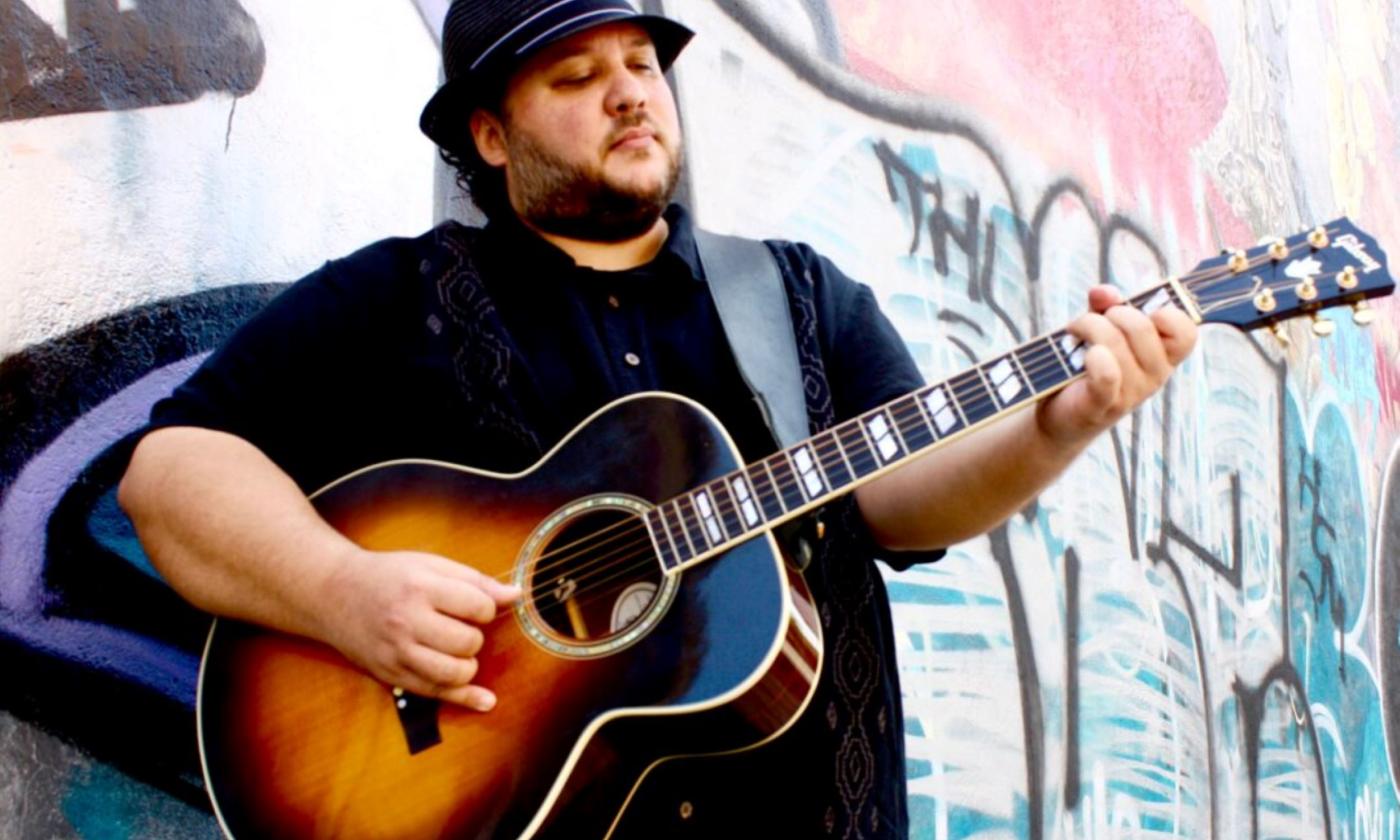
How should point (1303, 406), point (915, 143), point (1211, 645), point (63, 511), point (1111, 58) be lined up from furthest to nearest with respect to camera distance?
1. point (1303, 406)
2. point (1111, 58)
3. point (1211, 645)
4. point (915, 143)
5. point (63, 511)

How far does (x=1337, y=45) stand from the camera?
7.24 metres

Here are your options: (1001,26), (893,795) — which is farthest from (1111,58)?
(893,795)

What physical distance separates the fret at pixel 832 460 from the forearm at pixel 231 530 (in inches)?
22.8

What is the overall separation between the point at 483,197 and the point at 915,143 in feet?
6.71

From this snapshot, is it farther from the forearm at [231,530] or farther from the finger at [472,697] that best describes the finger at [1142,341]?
the forearm at [231,530]

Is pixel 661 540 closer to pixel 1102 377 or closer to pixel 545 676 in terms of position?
pixel 545 676

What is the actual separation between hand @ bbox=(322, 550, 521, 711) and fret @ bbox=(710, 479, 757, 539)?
26 centimetres

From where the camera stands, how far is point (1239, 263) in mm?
1610

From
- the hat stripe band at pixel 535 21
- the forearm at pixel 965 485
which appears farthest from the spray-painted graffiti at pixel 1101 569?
the forearm at pixel 965 485

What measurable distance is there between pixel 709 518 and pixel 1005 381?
0.40 metres

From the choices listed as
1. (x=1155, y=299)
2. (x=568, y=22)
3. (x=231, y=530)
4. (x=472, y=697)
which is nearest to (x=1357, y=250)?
(x=1155, y=299)

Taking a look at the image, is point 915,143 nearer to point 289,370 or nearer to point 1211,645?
point 1211,645

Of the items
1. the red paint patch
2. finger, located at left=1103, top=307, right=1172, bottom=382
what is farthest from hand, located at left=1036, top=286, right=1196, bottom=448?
the red paint patch

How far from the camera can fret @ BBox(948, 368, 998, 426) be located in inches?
63.1
